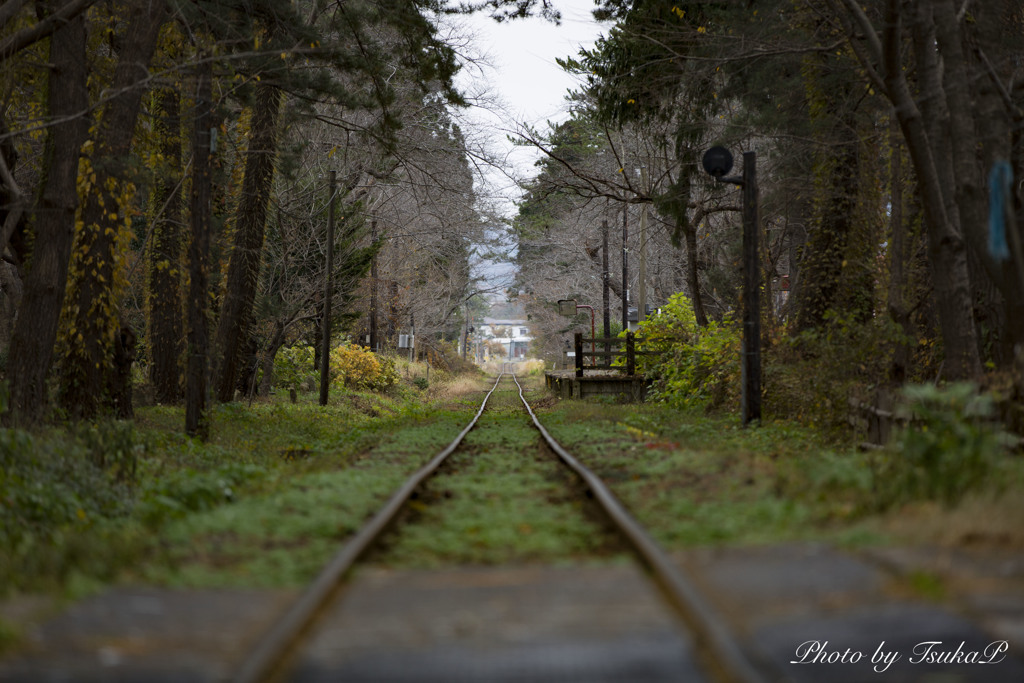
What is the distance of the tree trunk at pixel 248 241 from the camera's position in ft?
62.4

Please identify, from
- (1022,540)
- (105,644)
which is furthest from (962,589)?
(105,644)

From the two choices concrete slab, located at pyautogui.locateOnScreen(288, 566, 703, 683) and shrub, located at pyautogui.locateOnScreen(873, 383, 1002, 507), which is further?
shrub, located at pyautogui.locateOnScreen(873, 383, 1002, 507)

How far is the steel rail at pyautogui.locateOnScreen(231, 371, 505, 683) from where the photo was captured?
3.55 metres

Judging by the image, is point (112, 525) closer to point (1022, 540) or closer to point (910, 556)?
point (910, 556)

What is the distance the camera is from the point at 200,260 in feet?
46.2

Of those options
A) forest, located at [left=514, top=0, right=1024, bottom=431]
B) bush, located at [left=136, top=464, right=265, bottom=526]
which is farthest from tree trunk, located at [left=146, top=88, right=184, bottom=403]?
bush, located at [left=136, top=464, right=265, bottom=526]

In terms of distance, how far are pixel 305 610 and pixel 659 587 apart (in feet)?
5.94

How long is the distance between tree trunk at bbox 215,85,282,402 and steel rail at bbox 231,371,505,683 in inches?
528

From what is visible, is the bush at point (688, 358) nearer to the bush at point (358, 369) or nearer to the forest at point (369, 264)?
the forest at point (369, 264)

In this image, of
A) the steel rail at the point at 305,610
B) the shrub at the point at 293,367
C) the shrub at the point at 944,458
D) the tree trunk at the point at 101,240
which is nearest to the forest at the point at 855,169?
the shrub at the point at 944,458

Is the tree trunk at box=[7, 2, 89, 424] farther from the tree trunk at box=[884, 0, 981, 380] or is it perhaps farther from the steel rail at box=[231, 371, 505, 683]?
the tree trunk at box=[884, 0, 981, 380]

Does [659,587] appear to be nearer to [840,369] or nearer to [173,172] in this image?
[840,369]

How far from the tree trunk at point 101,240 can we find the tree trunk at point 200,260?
3.58ft

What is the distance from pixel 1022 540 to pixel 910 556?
70 cm
